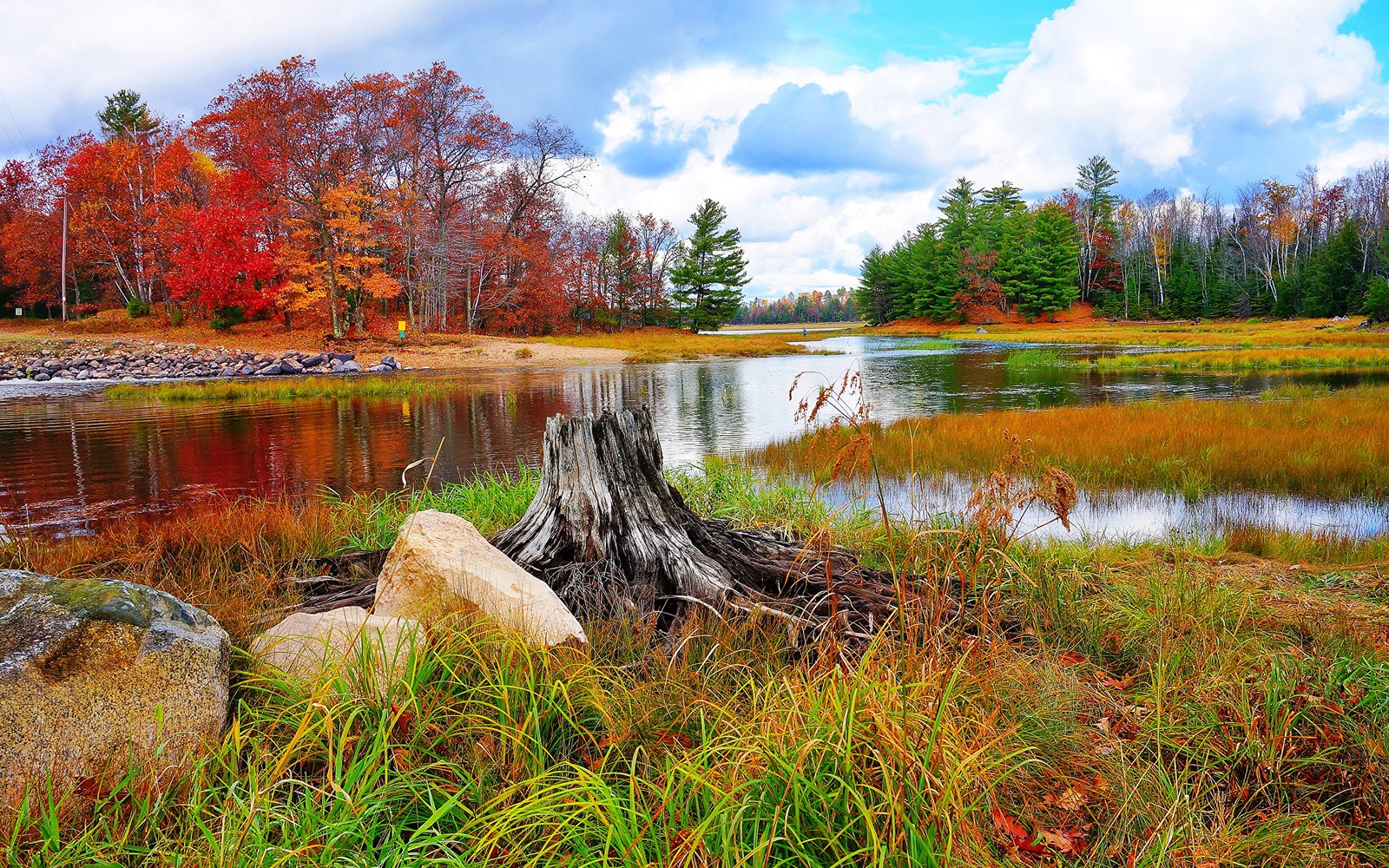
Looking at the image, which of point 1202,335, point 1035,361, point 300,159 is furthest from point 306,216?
point 1202,335

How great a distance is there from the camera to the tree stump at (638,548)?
3.91 metres

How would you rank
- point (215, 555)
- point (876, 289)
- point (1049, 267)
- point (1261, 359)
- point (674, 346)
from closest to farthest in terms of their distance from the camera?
point (215, 555)
point (1261, 359)
point (674, 346)
point (1049, 267)
point (876, 289)

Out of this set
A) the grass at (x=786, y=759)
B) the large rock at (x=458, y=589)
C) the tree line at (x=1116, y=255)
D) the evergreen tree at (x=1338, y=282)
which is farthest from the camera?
the tree line at (x=1116, y=255)

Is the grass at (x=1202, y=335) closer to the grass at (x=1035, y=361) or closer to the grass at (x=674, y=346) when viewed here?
the grass at (x=1035, y=361)

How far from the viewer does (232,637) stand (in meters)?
3.12

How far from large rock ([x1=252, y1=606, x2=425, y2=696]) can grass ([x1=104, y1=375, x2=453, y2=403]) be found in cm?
1920

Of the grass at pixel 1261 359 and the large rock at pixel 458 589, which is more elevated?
the grass at pixel 1261 359

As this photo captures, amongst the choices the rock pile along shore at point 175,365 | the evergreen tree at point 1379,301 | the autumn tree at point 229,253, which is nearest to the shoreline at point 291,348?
the rock pile along shore at point 175,365

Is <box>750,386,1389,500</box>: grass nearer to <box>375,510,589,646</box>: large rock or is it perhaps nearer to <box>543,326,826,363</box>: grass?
<box>375,510,589,646</box>: large rock

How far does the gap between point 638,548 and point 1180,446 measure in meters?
8.92

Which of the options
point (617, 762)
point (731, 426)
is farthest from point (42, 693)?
point (731, 426)

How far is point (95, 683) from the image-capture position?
2.40 m

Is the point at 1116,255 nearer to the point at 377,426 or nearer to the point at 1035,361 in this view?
the point at 1035,361

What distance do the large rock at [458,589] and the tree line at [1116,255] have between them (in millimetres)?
70106
